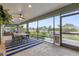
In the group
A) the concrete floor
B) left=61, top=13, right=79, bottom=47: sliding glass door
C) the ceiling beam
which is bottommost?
the concrete floor

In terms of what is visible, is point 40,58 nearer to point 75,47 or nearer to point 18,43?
point 18,43

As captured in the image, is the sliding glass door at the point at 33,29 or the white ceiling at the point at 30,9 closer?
the white ceiling at the point at 30,9

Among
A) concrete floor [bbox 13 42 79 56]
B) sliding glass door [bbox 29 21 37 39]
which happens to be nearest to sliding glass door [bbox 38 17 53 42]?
sliding glass door [bbox 29 21 37 39]

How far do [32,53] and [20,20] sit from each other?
54.7 inches

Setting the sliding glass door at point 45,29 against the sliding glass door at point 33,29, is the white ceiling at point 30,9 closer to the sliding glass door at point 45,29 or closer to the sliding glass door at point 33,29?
the sliding glass door at point 33,29

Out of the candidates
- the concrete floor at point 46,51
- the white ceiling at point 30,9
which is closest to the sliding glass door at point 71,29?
the concrete floor at point 46,51

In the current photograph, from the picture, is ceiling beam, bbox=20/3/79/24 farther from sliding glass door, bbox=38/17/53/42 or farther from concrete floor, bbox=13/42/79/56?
concrete floor, bbox=13/42/79/56

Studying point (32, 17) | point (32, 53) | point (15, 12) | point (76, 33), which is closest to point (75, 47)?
point (76, 33)

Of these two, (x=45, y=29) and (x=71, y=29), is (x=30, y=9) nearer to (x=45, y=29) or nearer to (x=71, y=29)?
(x=45, y=29)

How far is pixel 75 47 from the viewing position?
5.35 m

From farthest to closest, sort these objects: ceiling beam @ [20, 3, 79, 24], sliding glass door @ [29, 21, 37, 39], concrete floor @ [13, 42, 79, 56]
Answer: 1. ceiling beam @ [20, 3, 79, 24]
2. sliding glass door @ [29, 21, 37, 39]
3. concrete floor @ [13, 42, 79, 56]

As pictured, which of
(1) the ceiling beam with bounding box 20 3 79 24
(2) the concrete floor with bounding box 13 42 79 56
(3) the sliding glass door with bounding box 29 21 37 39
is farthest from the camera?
(1) the ceiling beam with bounding box 20 3 79 24

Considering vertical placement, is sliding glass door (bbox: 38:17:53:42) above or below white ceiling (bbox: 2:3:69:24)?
below

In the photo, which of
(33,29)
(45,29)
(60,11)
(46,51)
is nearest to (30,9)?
(33,29)
